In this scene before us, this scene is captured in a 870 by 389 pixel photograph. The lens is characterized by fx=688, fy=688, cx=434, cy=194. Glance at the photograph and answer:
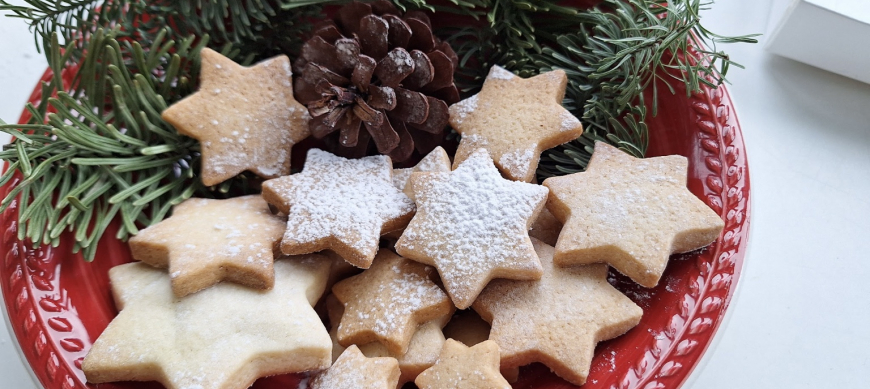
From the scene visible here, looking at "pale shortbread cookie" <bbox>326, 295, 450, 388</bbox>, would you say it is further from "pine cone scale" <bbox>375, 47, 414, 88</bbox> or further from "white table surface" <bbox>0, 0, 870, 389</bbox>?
"white table surface" <bbox>0, 0, 870, 389</bbox>

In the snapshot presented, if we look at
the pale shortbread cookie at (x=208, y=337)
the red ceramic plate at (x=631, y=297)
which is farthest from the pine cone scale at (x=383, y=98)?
the red ceramic plate at (x=631, y=297)

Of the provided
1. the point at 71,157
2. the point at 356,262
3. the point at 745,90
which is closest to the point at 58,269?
the point at 71,157

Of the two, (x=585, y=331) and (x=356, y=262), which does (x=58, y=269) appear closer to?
(x=356, y=262)

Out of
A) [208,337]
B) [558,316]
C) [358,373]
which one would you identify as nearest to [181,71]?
[208,337]

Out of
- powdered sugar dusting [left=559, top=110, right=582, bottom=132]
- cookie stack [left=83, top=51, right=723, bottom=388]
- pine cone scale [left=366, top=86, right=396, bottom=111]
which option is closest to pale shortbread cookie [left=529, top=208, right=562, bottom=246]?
cookie stack [left=83, top=51, right=723, bottom=388]

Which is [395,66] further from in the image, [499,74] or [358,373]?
[358,373]
